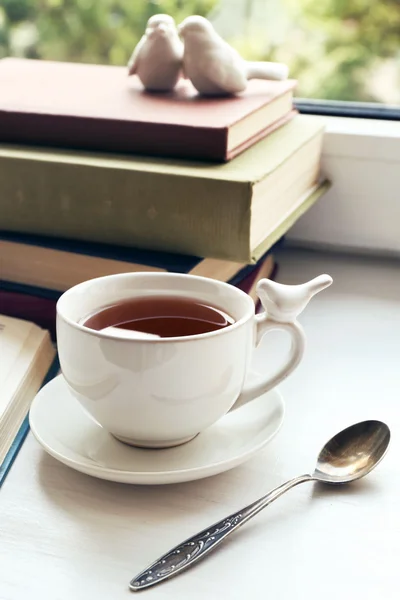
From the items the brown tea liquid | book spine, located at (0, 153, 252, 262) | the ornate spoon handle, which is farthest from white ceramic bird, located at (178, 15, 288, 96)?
the ornate spoon handle

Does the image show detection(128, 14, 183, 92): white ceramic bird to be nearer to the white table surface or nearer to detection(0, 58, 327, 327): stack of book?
detection(0, 58, 327, 327): stack of book

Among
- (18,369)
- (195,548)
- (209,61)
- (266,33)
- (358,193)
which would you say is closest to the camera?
(195,548)

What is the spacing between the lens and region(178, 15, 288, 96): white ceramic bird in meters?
0.66

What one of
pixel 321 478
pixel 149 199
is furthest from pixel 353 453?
pixel 149 199

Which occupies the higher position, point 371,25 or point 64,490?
point 371,25

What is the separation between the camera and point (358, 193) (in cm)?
81

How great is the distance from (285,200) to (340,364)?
0.15 meters

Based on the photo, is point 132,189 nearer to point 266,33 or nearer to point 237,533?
point 237,533

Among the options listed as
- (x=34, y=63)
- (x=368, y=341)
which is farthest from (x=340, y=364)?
(x=34, y=63)

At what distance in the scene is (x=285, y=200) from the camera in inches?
26.7

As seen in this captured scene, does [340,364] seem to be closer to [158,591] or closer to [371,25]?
[158,591]

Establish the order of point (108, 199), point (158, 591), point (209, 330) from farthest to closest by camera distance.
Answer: point (108, 199), point (209, 330), point (158, 591)

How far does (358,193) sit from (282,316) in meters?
0.38

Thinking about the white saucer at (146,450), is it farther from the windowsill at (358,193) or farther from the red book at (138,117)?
the windowsill at (358,193)
